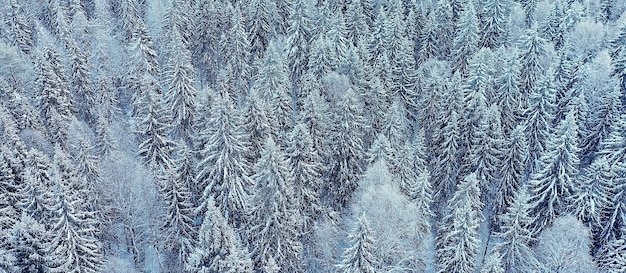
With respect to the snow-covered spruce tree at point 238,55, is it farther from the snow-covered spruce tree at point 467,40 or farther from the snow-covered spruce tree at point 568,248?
the snow-covered spruce tree at point 568,248

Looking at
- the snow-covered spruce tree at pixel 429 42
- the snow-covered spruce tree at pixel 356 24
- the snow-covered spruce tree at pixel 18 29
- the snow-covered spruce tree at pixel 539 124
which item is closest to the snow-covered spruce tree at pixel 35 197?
the snow-covered spruce tree at pixel 18 29

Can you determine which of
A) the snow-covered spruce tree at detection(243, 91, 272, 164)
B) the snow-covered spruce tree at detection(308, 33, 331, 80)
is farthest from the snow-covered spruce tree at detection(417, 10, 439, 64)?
the snow-covered spruce tree at detection(243, 91, 272, 164)

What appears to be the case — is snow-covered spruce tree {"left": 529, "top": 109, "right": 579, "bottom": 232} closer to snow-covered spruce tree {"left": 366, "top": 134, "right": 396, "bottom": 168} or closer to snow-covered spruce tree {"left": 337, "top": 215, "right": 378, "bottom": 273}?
snow-covered spruce tree {"left": 366, "top": 134, "right": 396, "bottom": 168}

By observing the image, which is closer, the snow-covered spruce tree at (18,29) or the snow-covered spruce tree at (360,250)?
the snow-covered spruce tree at (360,250)

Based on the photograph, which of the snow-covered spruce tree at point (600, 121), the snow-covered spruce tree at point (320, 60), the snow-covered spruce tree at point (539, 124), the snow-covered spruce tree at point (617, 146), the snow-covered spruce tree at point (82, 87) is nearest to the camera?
the snow-covered spruce tree at point (617, 146)

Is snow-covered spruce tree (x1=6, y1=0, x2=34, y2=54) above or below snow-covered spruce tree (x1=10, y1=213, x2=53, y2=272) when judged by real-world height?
below

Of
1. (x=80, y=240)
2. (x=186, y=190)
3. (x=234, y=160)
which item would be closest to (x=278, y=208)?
(x=234, y=160)

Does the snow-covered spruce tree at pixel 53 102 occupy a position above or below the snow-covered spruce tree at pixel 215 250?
below

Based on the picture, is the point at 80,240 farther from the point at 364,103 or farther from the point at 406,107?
the point at 406,107
